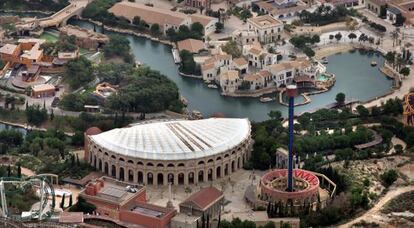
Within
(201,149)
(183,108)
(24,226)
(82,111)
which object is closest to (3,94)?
(82,111)

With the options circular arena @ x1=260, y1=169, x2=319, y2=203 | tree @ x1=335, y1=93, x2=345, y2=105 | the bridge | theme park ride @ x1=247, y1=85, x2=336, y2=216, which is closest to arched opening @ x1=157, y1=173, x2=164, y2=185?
theme park ride @ x1=247, y1=85, x2=336, y2=216

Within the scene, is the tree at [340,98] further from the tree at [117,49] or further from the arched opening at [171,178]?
the arched opening at [171,178]

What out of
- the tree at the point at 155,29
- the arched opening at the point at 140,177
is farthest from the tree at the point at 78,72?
the arched opening at the point at 140,177

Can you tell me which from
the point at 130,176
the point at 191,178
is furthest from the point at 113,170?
the point at 191,178

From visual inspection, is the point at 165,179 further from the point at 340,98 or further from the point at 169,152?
the point at 340,98

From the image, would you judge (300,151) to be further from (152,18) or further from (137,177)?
(152,18)

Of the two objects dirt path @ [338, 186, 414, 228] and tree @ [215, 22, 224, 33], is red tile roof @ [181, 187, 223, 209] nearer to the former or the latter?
dirt path @ [338, 186, 414, 228]
